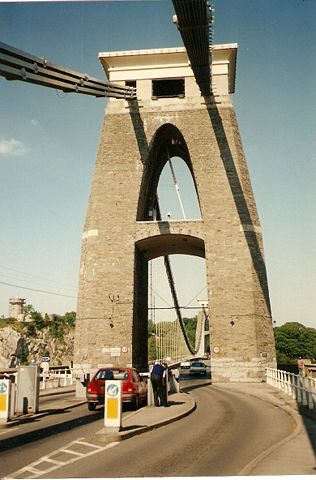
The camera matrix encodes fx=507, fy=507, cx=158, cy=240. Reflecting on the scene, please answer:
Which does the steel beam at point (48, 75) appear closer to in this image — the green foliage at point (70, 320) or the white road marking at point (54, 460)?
the white road marking at point (54, 460)

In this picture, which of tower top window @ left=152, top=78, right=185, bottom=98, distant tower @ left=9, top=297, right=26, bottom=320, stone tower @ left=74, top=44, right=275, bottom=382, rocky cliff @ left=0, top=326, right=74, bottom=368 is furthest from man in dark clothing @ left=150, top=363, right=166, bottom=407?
distant tower @ left=9, top=297, right=26, bottom=320

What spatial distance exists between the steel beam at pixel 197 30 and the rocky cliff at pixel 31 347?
72.2 metres

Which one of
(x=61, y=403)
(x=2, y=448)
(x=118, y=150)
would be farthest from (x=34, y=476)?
(x=118, y=150)

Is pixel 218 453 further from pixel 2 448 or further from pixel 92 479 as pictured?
pixel 2 448

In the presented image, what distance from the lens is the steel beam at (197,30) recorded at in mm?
24180

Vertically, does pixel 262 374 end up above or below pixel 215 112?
below

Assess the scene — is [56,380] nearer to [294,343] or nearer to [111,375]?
[111,375]

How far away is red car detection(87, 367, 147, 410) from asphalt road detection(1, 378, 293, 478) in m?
2.09

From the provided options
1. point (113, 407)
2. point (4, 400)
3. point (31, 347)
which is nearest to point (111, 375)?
point (4, 400)

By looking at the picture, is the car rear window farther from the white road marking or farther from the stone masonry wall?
the stone masonry wall

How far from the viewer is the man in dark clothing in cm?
1702

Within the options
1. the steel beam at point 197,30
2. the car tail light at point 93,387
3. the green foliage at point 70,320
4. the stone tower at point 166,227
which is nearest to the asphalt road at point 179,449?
the car tail light at point 93,387

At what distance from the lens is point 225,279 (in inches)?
1378

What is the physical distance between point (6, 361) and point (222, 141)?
244 ft
